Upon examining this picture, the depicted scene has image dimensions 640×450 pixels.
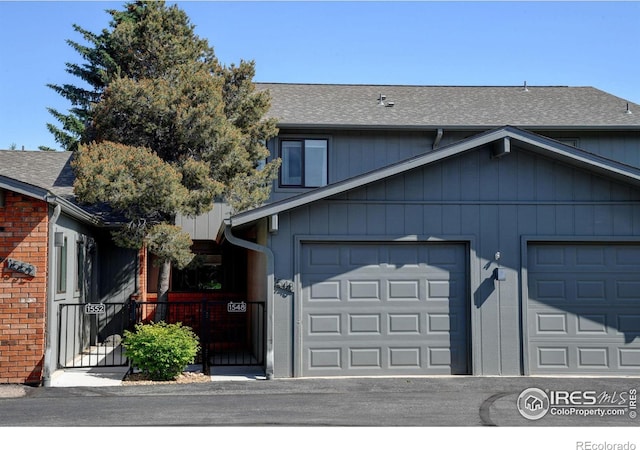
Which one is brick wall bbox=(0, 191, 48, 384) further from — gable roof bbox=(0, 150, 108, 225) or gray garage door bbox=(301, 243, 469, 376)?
gray garage door bbox=(301, 243, 469, 376)

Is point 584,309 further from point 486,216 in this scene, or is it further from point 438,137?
point 438,137

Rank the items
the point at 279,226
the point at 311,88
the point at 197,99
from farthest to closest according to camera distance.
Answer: the point at 311,88 < the point at 197,99 < the point at 279,226

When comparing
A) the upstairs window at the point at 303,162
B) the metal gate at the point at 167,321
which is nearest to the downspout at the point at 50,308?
the metal gate at the point at 167,321

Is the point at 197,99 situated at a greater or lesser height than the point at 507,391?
greater

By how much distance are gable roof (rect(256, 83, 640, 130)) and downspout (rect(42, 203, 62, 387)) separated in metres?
6.57

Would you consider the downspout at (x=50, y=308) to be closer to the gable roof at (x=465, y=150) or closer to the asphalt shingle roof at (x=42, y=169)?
the gable roof at (x=465, y=150)

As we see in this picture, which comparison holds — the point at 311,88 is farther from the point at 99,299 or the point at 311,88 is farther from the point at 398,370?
the point at 398,370

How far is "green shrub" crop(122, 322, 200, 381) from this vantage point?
10.9 m

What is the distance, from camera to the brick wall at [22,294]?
35.2 ft

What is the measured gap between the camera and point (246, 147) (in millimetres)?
15070

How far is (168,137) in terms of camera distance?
46.7ft

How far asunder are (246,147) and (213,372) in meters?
5.43
